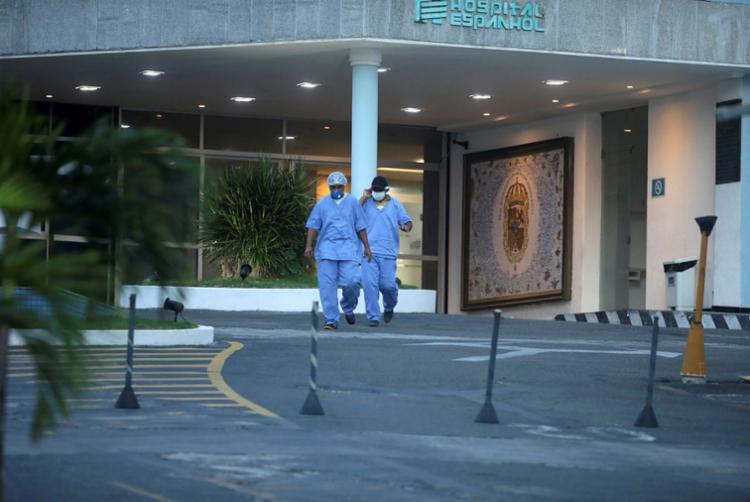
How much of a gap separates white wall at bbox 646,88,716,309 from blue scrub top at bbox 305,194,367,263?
35.0 ft

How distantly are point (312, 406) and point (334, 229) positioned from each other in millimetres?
7884

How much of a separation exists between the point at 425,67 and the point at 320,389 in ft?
49.2

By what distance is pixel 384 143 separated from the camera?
34.4m

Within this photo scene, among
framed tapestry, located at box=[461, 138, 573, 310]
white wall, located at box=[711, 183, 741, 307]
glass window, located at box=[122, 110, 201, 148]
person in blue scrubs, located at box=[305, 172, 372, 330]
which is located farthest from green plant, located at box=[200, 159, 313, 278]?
person in blue scrubs, located at box=[305, 172, 372, 330]

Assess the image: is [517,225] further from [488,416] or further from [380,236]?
[488,416]

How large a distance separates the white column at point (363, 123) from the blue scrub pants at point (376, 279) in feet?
17.1

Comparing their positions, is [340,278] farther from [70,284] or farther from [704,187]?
[70,284]

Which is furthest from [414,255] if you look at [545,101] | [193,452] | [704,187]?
[193,452]

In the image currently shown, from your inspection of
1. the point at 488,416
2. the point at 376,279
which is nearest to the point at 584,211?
the point at 376,279

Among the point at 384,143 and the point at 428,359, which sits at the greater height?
the point at 384,143

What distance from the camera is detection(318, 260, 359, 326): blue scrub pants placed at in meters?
16.6

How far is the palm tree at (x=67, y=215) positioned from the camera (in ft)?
7.97

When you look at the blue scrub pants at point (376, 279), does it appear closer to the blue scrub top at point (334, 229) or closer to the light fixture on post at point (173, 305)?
the blue scrub top at point (334, 229)

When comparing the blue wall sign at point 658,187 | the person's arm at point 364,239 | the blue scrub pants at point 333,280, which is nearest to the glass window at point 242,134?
the blue wall sign at point 658,187
